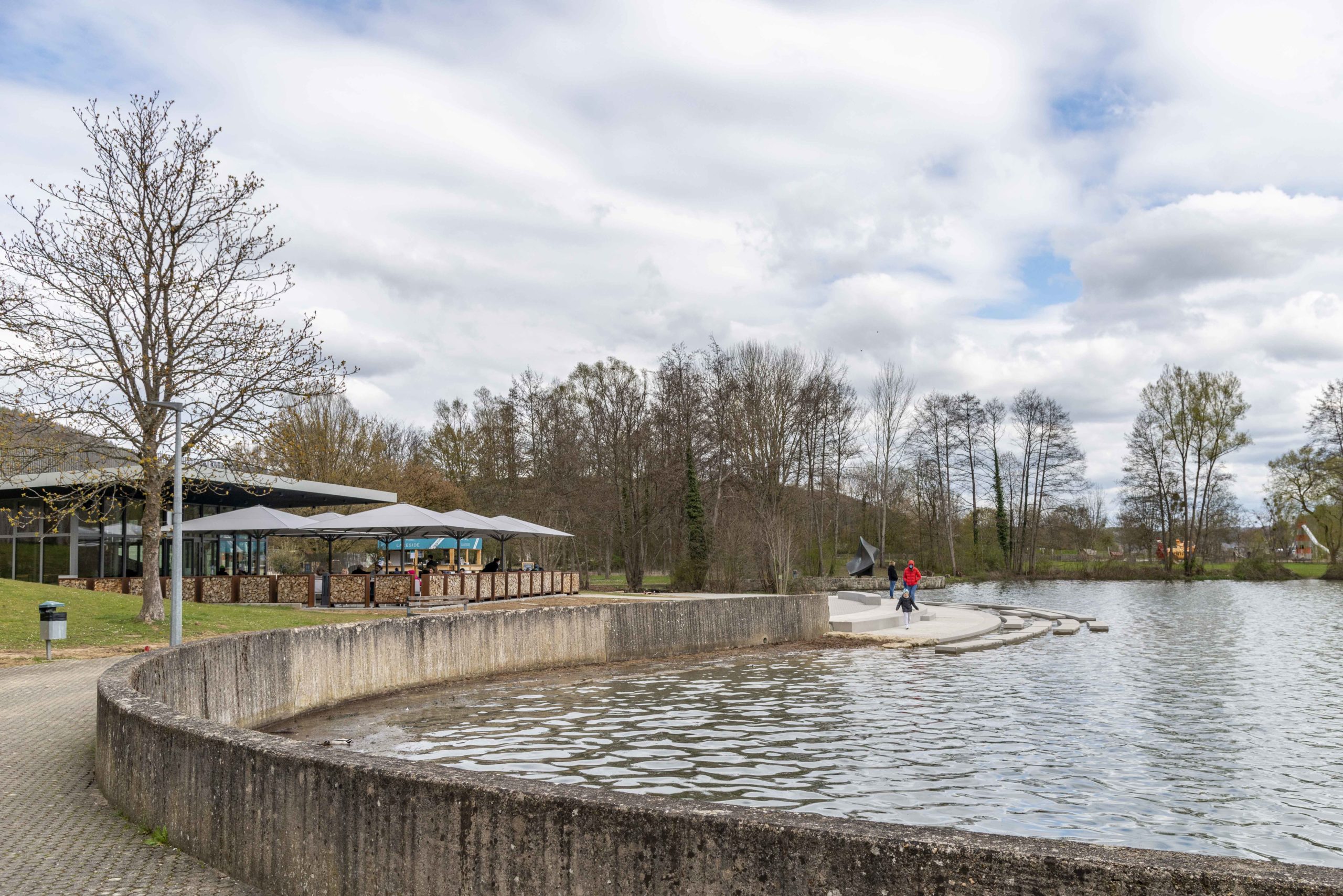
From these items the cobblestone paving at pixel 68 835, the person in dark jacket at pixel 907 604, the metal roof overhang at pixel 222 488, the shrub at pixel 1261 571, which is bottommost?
the shrub at pixel 1261 571

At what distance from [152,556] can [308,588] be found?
7.93 metres

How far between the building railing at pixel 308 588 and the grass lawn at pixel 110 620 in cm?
156

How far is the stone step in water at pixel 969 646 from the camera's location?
2430 cm

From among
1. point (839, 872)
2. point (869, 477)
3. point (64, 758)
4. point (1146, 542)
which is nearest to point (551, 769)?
point (64, 758)

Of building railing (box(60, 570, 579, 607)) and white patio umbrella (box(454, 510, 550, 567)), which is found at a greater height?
white patio umbrella (box(454, 510, 550, 567))

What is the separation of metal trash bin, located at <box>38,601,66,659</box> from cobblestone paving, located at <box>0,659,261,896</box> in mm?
6560

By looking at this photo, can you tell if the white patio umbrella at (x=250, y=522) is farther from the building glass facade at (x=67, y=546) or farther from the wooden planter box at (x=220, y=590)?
the building glass facade at (x=67, y=546)

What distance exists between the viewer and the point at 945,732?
1380 centimetres

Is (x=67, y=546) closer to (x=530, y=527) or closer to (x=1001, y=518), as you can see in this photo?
(x=530, y=527)

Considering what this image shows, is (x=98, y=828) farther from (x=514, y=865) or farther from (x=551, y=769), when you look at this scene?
(x=551, y=769)

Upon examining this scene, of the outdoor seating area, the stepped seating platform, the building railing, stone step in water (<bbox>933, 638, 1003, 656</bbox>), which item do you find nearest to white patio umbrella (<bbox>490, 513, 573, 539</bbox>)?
the outdoor seating area

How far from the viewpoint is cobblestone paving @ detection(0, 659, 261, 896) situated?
5.68 m

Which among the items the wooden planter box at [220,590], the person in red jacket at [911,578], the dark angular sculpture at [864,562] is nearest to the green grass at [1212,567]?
the dark angular sculpture at [864,562]

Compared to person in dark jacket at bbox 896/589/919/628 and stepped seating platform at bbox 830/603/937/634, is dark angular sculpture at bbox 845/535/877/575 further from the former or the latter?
person in dark jacket at bbox 896/589/919/628
